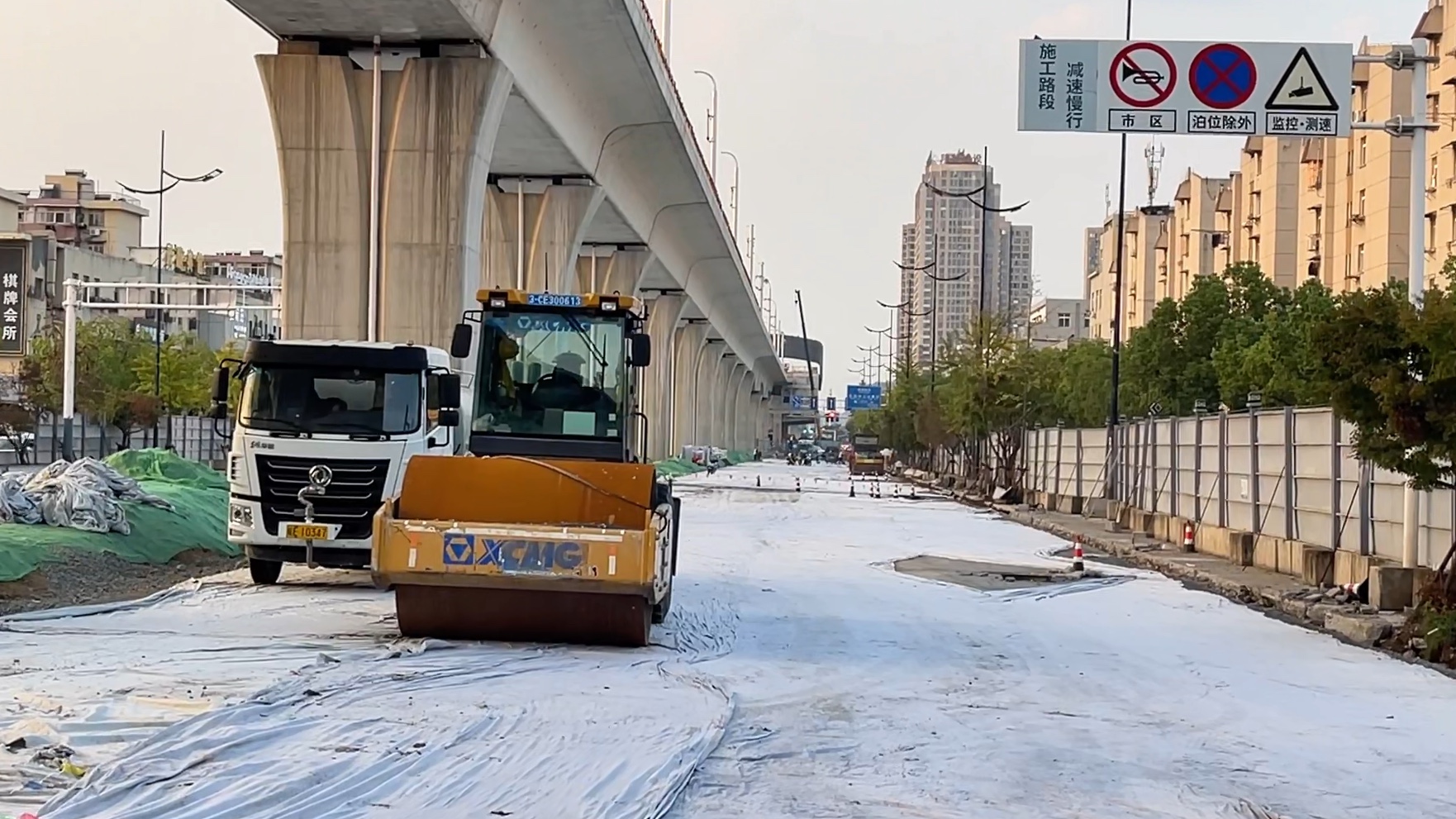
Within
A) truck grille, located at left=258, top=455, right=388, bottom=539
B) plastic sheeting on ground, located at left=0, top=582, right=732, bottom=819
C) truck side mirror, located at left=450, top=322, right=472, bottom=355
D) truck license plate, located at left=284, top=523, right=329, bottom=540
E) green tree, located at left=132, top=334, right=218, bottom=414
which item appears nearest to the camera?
plastic sheeting on ground, located at left=0, top=582, right=732, bottom=819

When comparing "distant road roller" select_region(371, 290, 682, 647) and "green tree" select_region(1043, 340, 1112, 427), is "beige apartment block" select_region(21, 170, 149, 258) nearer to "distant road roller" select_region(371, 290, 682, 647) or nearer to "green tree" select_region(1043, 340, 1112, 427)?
"green tree" select_region(1043, 340, 1112, 427)

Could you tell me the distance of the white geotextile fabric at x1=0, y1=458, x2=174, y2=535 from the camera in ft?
65.9

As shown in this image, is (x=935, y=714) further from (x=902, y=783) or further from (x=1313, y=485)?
(x=1313, y=485)

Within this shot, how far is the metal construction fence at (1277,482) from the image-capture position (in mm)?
19922

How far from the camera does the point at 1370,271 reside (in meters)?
71.6

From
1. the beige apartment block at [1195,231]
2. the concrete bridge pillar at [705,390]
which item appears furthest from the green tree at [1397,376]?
the beige apartment block at [1195,231]

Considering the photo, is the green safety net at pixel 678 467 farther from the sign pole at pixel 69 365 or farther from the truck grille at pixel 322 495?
the truck grille at pixel 322 495

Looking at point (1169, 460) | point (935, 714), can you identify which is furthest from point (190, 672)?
point (1169, 460)

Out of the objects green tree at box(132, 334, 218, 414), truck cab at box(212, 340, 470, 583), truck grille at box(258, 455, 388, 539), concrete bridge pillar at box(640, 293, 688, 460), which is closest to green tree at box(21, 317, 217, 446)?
green tree at box(132, 334, 218, 414)

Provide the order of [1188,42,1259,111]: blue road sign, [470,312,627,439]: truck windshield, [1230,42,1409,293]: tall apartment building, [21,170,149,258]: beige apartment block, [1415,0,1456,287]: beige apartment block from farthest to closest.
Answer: [21,170,149,258]: beige apartment block, [1230,42,1409,293]: tall apartment building, [1415,0,1456,287]: beige apartment block, [1188,42,1259,111]: blue road sign, [470,312,627,439]: truck windshield

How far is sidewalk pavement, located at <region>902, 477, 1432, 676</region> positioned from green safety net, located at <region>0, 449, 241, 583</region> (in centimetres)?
1370

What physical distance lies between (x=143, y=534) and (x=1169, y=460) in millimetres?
20619

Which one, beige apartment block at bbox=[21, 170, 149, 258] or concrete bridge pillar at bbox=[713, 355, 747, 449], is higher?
beige apartment block at bbox=[21, 170, 149, 258]

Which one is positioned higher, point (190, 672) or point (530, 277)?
point (530, 277)
